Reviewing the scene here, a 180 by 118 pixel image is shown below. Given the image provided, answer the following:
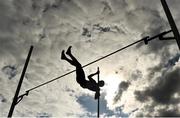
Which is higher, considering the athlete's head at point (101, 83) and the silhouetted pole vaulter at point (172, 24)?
the silhouetted pole vaulter at point (172, 24)

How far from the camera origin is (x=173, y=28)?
750 centimetres

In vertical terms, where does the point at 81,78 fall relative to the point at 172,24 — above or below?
below

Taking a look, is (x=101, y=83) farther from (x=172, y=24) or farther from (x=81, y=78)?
(x=172, y=24)

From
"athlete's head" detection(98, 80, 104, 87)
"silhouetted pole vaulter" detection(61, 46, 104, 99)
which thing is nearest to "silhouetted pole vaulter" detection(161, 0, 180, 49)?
"silhouetted pole vaulter" detection(61, 46, 104, 99)

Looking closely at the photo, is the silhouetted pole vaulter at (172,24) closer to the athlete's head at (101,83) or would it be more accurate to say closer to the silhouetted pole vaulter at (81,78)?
the silhouetted pole vaulter at (81,78)

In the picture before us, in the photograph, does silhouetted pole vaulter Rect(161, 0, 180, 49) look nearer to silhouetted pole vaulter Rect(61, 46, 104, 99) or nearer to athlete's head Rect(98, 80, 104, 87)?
silhouetted pole vaulter Rect(61, 46, 104, 99)

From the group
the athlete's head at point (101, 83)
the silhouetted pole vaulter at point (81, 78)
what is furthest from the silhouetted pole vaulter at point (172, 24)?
the athlete's head at point (101, 83)

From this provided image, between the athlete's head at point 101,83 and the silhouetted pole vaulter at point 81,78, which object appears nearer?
the silhouetted pole vaulter at point 81,78

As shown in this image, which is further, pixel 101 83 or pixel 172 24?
pixel 101 83

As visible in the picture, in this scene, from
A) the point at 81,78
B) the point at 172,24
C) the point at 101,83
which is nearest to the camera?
the point at 172,24

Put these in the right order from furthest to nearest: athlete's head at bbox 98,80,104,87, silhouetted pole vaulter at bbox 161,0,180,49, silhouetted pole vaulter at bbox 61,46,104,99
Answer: athlete's head at bbox 98,80,104,87 → silhouetted pole vaulter at bbox 61,46,104,99 → silhouetted pole vaulter at bbox 161,0,180,49

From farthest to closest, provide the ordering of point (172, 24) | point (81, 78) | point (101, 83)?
point (101, 83) < point (81, 78) < point (172, 24)

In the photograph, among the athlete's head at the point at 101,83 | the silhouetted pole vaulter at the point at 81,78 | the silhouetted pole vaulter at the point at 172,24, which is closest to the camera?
the silhouetted pole vaulter at the point at 172,24

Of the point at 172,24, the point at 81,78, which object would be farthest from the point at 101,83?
the point at 172,24
